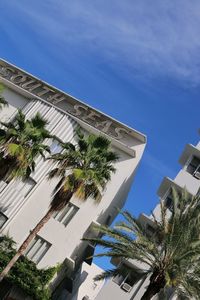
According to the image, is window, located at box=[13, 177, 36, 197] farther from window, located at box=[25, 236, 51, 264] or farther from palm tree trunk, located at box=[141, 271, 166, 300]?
palm tree trunk, located at box=[141, 271, 166, 300]

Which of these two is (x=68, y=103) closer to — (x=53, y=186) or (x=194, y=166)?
(x=53, y=186)

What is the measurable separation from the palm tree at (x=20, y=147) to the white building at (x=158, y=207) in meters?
9.75

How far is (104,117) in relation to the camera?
39938mm

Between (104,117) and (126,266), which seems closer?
(126,266)

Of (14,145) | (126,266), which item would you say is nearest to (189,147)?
(126,266)

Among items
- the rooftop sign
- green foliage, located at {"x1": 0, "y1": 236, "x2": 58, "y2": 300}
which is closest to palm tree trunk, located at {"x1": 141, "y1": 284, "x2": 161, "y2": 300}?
green foliage, located at {"x1": 0, "y1": 236, "x2": 58, "y2": 300}

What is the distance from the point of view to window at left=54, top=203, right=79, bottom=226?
114ft

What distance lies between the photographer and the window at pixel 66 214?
34719 mm

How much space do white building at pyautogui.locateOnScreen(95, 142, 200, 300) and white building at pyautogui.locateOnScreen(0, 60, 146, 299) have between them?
4.43 metres

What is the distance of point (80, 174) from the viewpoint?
26.0 m

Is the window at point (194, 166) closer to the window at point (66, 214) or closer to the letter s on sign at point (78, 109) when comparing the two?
the window at point (66, 214)

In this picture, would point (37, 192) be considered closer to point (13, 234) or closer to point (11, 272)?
point (13, 234)

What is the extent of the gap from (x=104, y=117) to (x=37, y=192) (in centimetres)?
1007

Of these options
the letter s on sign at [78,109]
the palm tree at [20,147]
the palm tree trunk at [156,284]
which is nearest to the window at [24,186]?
the palm tree at [20,147]
